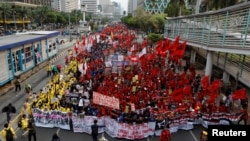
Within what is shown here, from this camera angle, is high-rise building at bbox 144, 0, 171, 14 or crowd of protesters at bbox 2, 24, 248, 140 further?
high-rise building at bbox 144, 0, 171, 14

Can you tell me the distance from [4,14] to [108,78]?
2671 inches

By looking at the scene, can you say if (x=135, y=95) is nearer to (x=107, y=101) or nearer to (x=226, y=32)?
(x=107, y=101)

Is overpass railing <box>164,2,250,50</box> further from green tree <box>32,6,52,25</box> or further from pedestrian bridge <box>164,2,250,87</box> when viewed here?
green tree <box>32,6,52,25</box>

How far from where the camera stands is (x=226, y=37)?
18625mm

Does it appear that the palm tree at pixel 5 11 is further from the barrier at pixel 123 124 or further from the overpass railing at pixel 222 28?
Result: the barrier at pixel 123 124

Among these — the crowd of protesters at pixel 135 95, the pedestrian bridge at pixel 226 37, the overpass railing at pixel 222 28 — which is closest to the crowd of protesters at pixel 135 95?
the crowd of protesters at pixel 135 95

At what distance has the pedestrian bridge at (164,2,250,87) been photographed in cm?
1588

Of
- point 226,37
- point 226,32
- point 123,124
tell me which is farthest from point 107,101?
point 226,32

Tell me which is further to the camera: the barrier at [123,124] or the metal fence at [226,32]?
the metal fence at [226,32]

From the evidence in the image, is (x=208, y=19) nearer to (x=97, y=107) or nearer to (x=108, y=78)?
(x=108, y=78)

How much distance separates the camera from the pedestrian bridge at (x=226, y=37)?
1588 centimetres

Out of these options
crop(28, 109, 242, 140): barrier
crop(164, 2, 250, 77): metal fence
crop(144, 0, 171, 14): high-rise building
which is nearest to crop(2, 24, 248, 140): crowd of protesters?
crop(28, 109, 242, 140): barrier

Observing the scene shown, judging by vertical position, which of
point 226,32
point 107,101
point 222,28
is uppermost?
point 222,28

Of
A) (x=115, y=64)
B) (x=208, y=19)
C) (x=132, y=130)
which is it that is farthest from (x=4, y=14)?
(x=132, y=130)
